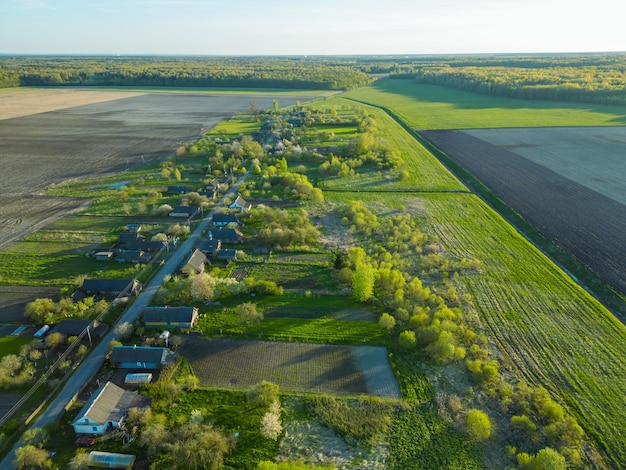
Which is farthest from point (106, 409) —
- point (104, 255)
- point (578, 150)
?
point (578, 150)

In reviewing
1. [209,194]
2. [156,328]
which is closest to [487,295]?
[156,328]

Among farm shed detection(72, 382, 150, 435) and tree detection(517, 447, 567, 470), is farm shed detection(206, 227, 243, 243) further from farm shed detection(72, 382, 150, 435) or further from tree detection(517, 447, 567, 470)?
tree detection(517, 447, 567, 470)

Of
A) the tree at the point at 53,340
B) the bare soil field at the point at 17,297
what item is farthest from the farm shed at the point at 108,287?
the tree at the point at 53,340

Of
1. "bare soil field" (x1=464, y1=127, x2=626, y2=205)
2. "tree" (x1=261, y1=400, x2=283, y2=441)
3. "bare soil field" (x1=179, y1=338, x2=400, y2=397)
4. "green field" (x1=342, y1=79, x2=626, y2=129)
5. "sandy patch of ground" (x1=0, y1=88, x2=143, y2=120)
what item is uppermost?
"sandy patch of ground" (x1=0, y1=88, x2=143, y2=120)

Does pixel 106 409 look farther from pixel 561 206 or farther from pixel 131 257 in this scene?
pixel 561 206

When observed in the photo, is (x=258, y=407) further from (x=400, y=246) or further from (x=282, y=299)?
(x=400, y=246)

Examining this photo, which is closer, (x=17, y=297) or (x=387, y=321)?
(x=387, y=321)

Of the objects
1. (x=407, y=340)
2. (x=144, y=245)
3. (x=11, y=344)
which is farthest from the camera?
(x=144, y=245)

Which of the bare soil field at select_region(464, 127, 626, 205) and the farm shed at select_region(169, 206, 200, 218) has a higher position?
the bare soil field at select_region(464, 127, 626, 205)

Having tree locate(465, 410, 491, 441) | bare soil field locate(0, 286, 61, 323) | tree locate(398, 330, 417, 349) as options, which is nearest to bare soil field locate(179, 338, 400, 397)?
tree locate(398, 330, 417, 349)
